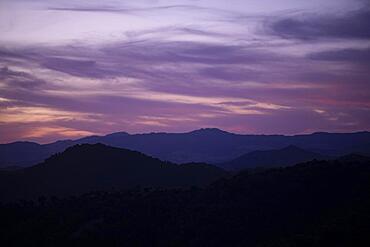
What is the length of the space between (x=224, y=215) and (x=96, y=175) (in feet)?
158

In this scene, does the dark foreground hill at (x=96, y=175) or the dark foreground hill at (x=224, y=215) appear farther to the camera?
the dark foreground hill at (x=96, y=175)

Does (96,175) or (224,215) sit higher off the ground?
(96,175)

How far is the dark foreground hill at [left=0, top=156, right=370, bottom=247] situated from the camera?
4898 centimetres

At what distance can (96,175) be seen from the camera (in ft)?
325

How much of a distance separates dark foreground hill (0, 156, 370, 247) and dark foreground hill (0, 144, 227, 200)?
76.7ft

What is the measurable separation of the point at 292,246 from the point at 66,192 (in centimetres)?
5759

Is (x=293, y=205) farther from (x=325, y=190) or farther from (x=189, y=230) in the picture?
(x=189, y=230)

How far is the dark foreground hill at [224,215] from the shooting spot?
49.0 meters

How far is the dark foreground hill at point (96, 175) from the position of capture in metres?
92.4

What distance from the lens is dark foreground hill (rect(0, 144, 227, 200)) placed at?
92375mm

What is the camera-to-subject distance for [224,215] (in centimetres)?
5681

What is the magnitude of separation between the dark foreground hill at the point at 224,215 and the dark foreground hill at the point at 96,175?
76.7ft

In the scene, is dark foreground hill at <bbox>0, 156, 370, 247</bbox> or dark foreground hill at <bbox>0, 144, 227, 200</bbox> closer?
dark foreground hill at <bbox>0, 156, 370, 247</bbox>

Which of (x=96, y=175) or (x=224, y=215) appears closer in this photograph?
(x=224, y=215)
